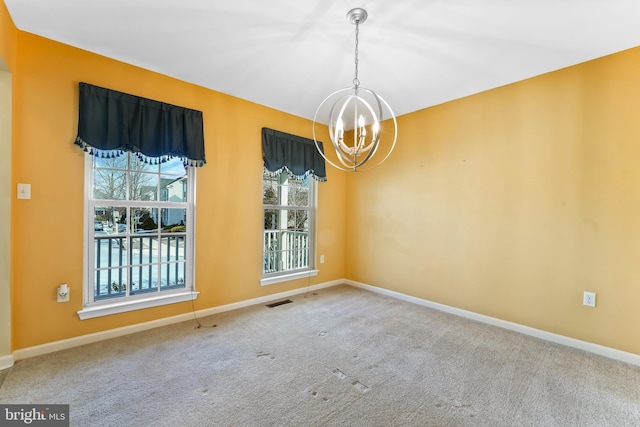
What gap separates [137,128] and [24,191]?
3.25 ft

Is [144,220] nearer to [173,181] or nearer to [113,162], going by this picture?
[173,181]

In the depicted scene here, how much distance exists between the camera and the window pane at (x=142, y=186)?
2818mm

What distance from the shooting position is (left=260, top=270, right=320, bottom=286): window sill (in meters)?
3.75

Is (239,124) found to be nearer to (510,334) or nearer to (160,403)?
(160,403)

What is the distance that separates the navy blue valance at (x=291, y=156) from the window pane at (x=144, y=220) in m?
1.43

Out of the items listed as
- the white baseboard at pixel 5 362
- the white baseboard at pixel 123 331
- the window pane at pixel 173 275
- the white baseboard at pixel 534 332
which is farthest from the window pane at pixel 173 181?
the white baseboard at pixel 534 332

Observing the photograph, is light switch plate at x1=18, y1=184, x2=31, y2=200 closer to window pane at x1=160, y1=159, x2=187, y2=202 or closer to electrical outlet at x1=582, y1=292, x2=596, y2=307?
window pane at x1=160, y1=159, x2=187, y2=202

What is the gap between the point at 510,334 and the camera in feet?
9.30

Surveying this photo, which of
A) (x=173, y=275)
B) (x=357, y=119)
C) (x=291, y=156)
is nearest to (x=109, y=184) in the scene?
(x=173, y=275)

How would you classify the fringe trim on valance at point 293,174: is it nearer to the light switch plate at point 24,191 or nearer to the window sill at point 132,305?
the window sill at point 132,305

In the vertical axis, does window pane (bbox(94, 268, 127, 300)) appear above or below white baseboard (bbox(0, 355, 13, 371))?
above

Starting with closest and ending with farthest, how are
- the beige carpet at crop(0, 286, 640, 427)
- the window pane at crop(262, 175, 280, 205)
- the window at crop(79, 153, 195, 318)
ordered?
the beige carpet at crop(0, 286, 640, 427) → the window at crop(79, 153, 195, 318) → the window pane at crop(262, 175, 280, 205)

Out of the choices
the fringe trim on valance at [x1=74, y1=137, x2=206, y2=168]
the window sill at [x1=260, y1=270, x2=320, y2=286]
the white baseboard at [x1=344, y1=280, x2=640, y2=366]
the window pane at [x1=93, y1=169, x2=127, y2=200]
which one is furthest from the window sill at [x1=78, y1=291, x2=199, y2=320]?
the white baseboard at [x1=344, y1=280, x2=640, y2=366]

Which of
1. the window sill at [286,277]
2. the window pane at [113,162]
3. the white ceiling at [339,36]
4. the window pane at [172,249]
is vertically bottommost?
the window sill at [286,277]
